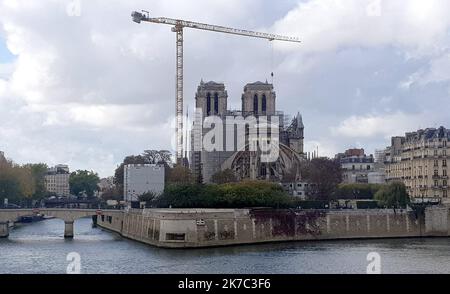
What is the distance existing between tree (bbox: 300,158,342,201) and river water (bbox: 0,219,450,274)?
15965 millimetres

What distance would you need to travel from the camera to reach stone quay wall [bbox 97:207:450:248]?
4084 cm

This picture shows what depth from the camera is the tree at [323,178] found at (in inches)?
2437

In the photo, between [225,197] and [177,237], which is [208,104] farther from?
[177,237]

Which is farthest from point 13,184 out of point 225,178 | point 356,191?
point 356,191

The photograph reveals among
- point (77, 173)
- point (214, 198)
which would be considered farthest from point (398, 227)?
point (77, 173)

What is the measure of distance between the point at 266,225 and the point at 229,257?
38.7 feet

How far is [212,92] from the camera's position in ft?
292

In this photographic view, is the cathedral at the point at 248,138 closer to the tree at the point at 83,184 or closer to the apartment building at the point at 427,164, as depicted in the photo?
the apartment building at the point at 427,164

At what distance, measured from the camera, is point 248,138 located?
79875mm

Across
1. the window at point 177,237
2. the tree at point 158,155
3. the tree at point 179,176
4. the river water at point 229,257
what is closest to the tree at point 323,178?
the tree at point 179,176

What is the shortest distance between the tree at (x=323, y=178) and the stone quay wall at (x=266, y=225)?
37.7 ft

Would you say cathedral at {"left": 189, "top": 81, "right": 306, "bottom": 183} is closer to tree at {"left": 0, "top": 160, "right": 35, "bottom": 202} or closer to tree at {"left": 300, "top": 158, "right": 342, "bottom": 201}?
tree at {"left": 300, "top": 158, "right": 342, "bottom": 201}

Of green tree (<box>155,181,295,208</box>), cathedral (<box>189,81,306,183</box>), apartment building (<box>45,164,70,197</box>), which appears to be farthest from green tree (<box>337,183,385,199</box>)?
apartment building (<box>45,164,70,197</box>)
